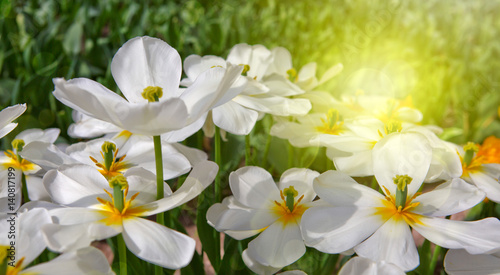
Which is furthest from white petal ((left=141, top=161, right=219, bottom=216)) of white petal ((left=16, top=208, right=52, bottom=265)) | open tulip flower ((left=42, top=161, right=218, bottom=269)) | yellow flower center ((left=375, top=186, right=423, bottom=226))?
yellow flower center ((left=375, top=186, right=423, bottom=226))

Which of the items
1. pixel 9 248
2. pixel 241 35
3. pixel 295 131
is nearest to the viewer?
pixel 9 248

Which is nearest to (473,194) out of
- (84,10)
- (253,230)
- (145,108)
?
(253,230)

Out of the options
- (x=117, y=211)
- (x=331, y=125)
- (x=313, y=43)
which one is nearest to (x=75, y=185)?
(x=117, y=211)

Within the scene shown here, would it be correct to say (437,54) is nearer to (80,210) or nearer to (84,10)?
(84,10)

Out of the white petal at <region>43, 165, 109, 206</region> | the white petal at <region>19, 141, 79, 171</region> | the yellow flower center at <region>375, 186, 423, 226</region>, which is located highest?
the white petal at <region>43, 165, 109, 206</region>

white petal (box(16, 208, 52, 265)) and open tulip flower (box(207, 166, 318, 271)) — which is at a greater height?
white petal (box(16, 208, 52, 265))

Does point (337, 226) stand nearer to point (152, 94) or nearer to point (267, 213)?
point (267, 213)

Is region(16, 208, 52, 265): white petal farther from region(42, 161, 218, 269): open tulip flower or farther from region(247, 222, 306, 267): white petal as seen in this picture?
region(247, 222, 306, 267): white petal
